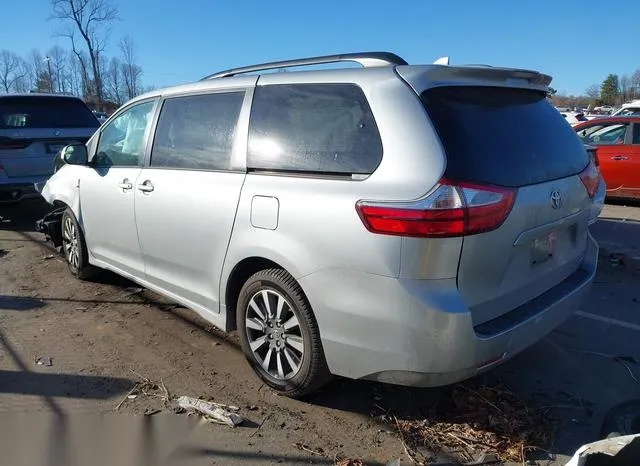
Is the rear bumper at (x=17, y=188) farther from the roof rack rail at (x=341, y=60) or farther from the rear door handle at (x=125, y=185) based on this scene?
the roof rack rail at (x=341, y=60)

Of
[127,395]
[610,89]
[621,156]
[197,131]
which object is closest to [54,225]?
[197,131]

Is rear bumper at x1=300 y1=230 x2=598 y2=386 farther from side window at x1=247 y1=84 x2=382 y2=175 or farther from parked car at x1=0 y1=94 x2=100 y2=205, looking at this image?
parked car at x1=0 y1=94 x2=100 y2=205

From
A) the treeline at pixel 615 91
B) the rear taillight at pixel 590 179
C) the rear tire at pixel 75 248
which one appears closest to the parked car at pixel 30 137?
the rear tire at pixel 75 248

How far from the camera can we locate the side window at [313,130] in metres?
2.92

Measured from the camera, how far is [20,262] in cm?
657

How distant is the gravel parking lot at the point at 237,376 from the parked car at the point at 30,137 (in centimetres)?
275

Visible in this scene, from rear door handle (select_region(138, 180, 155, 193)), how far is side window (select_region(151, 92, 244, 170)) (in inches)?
5.8

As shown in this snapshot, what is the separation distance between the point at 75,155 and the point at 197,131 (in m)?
1.68

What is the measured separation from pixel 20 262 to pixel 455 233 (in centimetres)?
567

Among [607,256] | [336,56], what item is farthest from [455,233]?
[607,256]

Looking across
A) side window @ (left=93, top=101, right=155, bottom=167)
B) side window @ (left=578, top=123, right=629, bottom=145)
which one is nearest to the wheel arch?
side window @ (left=93, top=101, right=155, bottom=167)

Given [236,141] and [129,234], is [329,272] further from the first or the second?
[129,234]

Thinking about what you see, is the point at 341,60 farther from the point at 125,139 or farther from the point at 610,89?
the point at 610,89

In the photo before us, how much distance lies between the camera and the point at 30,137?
7.75 meters
